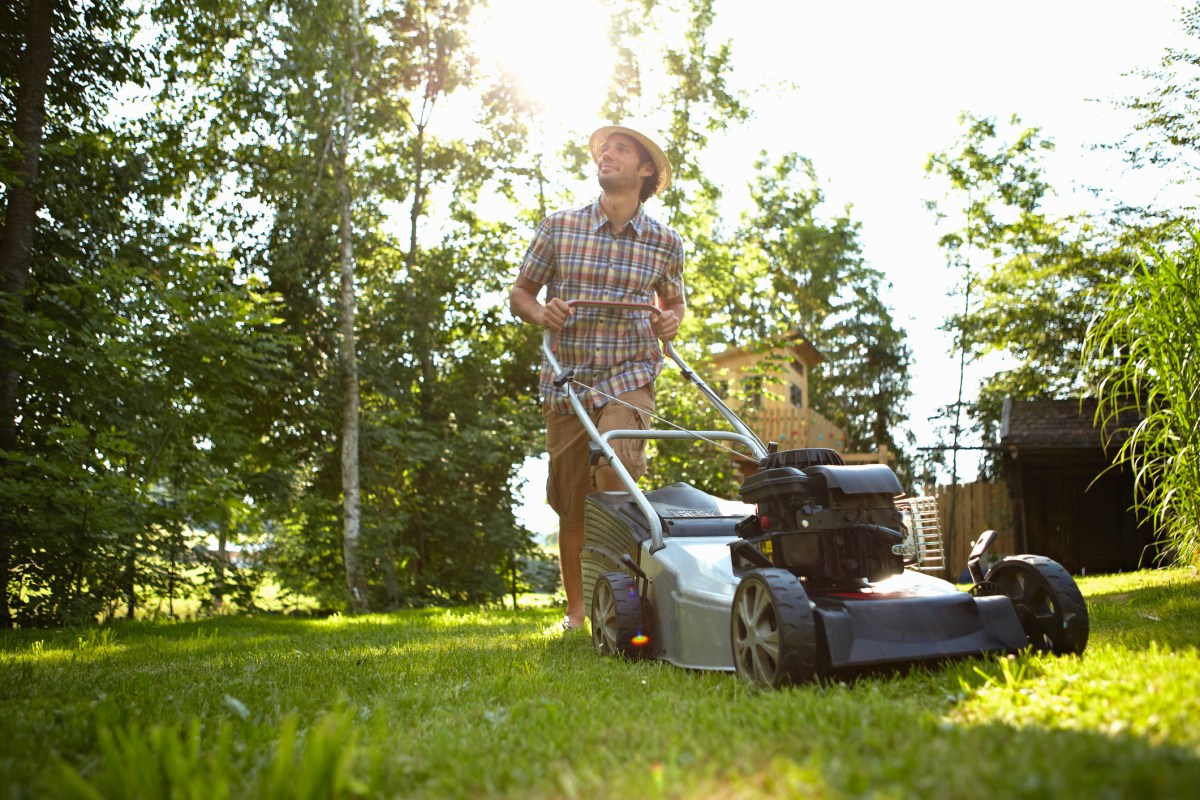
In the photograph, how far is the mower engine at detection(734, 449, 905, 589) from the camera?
259 cm

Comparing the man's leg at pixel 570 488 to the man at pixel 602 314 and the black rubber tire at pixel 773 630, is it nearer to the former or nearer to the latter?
the man at pixel 602 314

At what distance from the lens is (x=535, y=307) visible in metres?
4.48

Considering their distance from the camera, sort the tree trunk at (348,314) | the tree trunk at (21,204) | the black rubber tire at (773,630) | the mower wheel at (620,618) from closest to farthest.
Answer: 1. the black rubber tire at (773,630)
2. the mower wheel at (620,618)
3. the tree trunk at (21,204)
4. the tree trunk at (348,314)

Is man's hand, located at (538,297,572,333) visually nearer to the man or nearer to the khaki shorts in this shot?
the man

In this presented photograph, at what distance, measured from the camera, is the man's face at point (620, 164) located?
14.7 ft

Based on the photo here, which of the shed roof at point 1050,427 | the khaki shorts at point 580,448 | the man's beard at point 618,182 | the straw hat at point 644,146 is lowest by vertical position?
the khaki shorts at point 580,448

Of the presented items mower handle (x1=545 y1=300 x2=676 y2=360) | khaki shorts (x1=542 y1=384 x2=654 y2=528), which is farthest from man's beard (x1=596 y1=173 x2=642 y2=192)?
khaki shorts (x1=542 y1=384 x2=654 y2=528)

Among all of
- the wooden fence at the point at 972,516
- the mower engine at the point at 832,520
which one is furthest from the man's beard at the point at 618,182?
the wooden fence at the point at 972,516

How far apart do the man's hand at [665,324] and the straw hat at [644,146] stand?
0.66 metres

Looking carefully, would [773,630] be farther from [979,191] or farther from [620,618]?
[979,191]

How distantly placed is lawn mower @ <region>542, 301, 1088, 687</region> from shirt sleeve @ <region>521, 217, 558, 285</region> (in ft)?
5.93

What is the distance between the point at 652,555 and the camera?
3291 millimetres

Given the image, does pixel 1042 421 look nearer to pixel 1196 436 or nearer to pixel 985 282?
pixel 985 282

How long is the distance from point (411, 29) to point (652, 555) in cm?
1289
